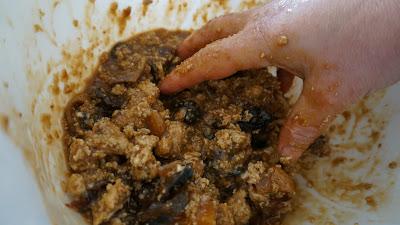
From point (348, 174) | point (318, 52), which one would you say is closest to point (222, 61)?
point (318, 52)

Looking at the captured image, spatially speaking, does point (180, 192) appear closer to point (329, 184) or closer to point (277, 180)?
point (277, 180)

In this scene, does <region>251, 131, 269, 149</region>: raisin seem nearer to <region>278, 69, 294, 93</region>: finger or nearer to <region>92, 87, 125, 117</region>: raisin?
<region>278, 69, 294, 93</region>: finger

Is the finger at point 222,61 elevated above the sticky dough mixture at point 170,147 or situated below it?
above

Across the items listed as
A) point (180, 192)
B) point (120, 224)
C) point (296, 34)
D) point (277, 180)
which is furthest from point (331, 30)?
point (120, 224)

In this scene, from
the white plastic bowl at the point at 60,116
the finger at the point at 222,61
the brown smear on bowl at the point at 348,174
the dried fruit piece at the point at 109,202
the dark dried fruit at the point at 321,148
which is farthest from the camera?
the dark dried fruit at the point at 321,148

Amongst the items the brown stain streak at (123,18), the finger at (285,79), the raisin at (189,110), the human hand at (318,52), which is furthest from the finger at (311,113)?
the brown stain streak at (123,18)

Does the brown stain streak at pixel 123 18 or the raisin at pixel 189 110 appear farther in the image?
the brown stain streak at pixel 123 18

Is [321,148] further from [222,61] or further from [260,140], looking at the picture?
[222,61]

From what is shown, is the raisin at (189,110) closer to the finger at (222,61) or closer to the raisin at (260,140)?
the finger at (222,61)
